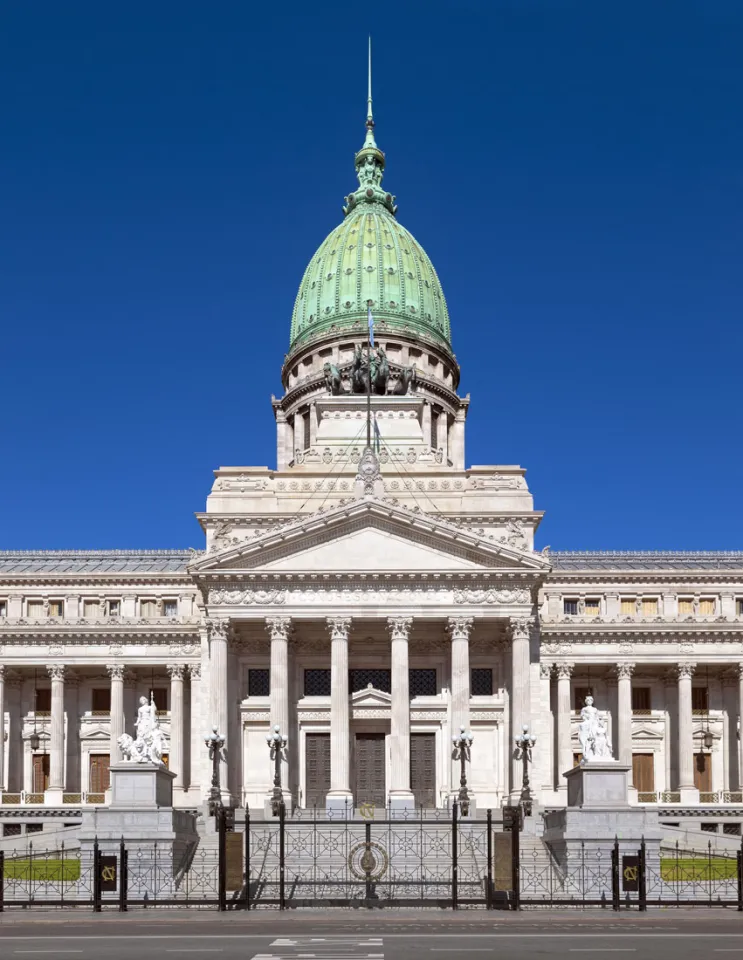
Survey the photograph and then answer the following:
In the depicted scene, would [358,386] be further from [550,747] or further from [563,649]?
[550,747]

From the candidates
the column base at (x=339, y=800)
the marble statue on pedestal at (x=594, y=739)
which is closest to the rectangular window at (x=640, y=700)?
the column base at (x=339, y=800)

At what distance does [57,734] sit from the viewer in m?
81.2

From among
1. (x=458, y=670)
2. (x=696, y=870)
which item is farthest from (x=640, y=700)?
(x=696, y=870)

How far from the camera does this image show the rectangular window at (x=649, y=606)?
8894 cm

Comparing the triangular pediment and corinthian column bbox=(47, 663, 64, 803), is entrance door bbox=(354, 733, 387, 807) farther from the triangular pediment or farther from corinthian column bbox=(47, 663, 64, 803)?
corinthian column bbox=(47, 663, 64, 803)

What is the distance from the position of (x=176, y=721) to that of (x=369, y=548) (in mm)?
19572

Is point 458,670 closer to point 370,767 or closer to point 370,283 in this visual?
point 370,767

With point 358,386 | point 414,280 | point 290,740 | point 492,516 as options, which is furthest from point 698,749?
point 414,280

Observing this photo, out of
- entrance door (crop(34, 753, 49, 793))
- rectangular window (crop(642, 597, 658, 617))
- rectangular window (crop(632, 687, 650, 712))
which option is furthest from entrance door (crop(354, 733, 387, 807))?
rectangular window (crop(642, 597, 658, 617))

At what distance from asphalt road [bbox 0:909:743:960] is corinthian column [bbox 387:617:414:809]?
1102 inches

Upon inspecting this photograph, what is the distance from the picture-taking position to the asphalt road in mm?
28734

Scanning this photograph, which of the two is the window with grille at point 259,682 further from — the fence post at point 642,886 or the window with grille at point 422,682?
the fence post at point 642,886

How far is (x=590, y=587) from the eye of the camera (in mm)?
89688

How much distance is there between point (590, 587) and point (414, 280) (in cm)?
3646
